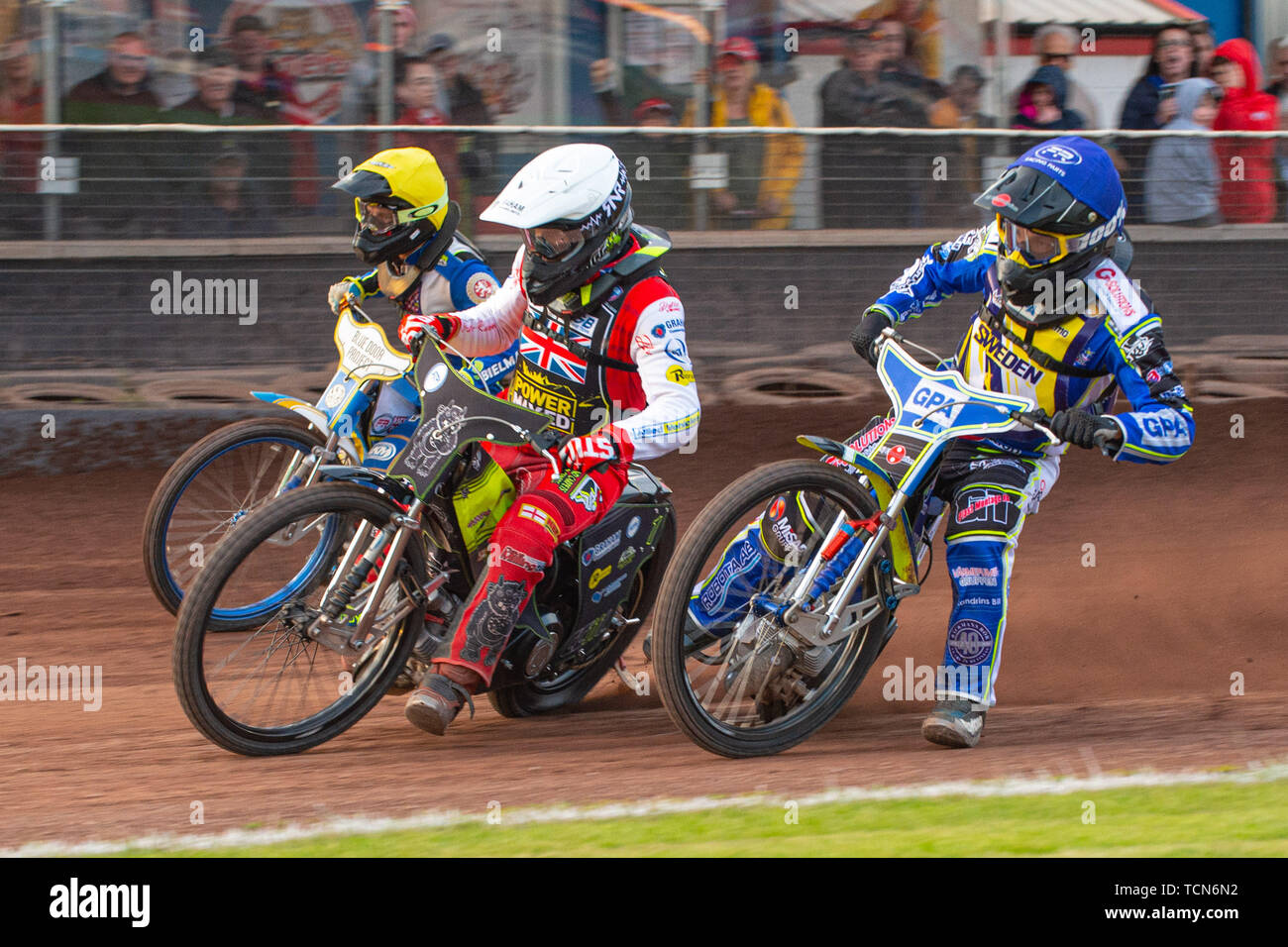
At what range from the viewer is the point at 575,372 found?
5285mm

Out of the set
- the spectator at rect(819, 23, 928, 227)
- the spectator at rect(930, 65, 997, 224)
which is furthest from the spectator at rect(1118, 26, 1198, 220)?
the spectator at rect(819, 23, 928, 227)

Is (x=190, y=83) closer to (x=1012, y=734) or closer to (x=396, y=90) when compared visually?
(x=396, y=90)

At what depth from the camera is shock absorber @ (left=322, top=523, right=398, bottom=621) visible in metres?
4.91

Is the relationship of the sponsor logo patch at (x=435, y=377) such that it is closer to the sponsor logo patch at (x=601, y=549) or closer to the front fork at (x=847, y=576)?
the sponsor logo patch at (x=601, y=549)

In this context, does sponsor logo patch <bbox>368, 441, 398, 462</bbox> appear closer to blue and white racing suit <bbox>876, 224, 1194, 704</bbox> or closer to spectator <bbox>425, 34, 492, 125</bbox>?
blue and white racing suit <bbox>876, 224, 1194, 704</bbox>

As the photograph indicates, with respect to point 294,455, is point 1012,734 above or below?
below

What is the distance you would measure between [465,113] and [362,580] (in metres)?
5.61

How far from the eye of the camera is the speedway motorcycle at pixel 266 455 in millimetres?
6152

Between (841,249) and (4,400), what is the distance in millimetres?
5219

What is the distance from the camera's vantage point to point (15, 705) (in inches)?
231

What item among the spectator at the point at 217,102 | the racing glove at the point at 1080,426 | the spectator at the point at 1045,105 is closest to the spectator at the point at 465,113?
the spectator at the point at 217,102

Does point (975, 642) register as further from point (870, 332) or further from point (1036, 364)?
point (870, 332)

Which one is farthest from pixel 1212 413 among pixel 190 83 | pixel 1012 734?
pixel 190 83

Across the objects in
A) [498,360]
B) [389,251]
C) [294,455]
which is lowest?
[294,455]
